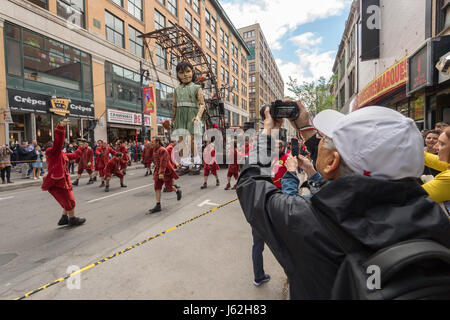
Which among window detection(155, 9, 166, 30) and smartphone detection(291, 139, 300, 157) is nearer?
smartphone detection(291, 139, 300, 157)

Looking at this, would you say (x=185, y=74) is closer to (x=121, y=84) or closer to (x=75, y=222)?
(x=75, y=222)

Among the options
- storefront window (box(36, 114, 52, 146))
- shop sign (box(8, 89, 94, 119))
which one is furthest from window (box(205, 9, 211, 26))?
storefront window (box(36, 114, 52, 146))

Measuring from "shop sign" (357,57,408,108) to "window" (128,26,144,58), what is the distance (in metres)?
18.5

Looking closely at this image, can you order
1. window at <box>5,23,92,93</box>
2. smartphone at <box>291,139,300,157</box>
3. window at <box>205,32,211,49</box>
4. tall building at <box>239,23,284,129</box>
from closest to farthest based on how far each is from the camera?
smartphone at <box>291,139,300,157</box> → window at <box>5,23,92,93</box> → window at <box>205,32,211,49</box> → tall building at <box>239,23,284,129</box>

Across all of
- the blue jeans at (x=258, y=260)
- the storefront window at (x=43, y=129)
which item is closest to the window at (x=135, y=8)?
the storefront window at (x=43, y=129)

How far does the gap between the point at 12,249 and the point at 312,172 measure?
15.2 ft

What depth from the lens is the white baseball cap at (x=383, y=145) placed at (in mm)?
787

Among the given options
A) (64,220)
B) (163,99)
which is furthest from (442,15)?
(163,99)

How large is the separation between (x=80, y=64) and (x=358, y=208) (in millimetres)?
19535

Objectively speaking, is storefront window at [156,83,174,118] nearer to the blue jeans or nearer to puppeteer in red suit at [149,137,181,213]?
puppeteer in red suit at [149,137,181,213]

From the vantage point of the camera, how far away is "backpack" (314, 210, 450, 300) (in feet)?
1.90


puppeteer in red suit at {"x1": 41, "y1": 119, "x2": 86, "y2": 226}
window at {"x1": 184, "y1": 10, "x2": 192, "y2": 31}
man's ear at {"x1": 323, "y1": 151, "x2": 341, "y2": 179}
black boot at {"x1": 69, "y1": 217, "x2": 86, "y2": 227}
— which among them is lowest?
black boot at {"x1": 69, "y1": 217, "x2": 86, "y2": 227}

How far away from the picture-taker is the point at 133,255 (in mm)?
3201

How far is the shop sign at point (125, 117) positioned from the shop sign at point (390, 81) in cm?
1709
